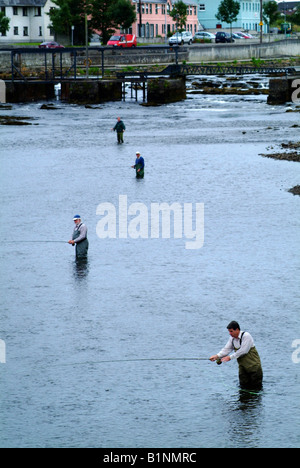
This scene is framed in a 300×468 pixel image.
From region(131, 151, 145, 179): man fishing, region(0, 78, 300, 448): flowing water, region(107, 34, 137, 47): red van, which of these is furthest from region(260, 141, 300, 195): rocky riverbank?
region(107, 34, 137, 47): red van

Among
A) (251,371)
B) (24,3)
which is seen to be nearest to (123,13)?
(24,3)

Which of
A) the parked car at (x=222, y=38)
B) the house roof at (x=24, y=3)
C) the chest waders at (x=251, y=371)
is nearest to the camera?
the chest waders at (x=251, y=371)

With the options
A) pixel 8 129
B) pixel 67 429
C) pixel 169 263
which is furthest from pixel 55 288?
pixel 8 129

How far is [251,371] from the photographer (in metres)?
21.5

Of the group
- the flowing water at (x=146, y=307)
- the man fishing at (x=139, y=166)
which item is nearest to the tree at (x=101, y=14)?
Result: the flowing water at (x=146, y=307)

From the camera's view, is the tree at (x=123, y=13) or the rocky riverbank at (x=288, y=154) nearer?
the rocky riverbank at (x=288, y=154)

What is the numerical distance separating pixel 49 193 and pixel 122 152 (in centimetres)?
1593

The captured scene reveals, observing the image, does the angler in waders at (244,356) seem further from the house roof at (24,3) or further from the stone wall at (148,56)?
the house roof at (24,3)

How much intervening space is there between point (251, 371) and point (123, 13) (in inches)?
4959

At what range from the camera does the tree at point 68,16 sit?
136 m

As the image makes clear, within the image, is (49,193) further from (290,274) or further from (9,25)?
(9,25)

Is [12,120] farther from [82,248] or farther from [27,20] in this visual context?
[27,20]

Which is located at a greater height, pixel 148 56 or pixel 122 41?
pixel 122 41

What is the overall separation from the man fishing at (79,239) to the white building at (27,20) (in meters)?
120
